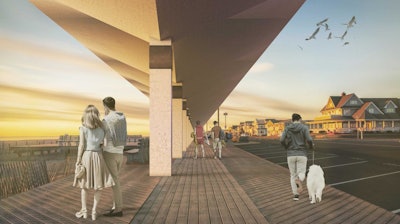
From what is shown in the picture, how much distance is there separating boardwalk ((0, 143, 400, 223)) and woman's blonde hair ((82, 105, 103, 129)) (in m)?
1.39

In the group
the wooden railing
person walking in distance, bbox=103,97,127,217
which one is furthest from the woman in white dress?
the wooden railing

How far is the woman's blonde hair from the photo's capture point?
4738 millimetres

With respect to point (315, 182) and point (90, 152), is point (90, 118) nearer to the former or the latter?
point (90, 152)

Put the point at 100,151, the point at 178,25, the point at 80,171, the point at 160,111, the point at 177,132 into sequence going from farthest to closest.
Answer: the point at 177,132, the point at 160,111, the point at 178,25, the point at 100,151, the point at 80,171

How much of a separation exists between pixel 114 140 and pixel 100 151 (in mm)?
263

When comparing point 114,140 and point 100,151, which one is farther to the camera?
point 114,140

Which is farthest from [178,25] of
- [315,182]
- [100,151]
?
[315,182]

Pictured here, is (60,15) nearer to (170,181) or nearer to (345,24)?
(170,181)

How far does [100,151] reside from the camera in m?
4.90

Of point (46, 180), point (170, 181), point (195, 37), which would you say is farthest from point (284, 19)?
point (46, 180)

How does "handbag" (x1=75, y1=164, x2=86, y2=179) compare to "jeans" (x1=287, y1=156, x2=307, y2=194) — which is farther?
"jeans" (x1=287, y1=156, x2=307, y2=194)

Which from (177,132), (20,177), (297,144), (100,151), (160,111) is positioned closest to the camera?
(100,151)

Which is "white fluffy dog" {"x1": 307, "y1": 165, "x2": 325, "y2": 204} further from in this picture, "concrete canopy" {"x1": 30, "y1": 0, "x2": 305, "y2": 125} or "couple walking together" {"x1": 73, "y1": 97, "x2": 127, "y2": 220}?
"concrete canopy" {"x1": 30, "y1": 0, "x2": 305, "y2": 125}

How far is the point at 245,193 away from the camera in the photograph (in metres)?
6.95
